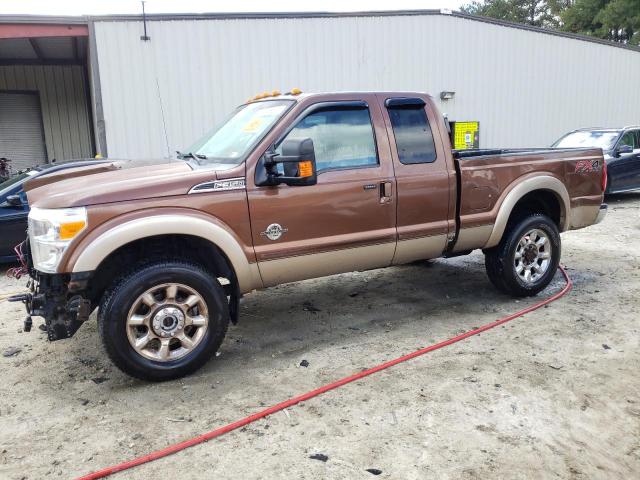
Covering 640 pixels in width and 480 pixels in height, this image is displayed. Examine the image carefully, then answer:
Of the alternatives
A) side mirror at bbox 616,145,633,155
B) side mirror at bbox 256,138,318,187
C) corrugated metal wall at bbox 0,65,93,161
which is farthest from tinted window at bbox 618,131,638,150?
corrugated metal wall at bbox 0,65,93,161

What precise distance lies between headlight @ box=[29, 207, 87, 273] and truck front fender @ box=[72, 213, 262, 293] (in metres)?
0.10

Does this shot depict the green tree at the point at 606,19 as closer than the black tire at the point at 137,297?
No

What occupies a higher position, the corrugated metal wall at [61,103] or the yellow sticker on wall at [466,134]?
the corrugated metal wall at [61,103]

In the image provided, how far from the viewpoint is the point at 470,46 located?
13500mm

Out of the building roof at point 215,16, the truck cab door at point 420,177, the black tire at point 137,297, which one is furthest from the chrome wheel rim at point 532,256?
the building roof at point 215,16

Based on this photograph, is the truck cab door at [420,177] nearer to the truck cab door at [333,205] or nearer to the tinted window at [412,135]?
the tinted window at [412,135]

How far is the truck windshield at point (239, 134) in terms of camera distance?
3857 mm

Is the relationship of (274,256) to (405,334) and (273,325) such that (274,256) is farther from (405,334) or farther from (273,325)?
(405,334)

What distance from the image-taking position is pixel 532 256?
5070mm

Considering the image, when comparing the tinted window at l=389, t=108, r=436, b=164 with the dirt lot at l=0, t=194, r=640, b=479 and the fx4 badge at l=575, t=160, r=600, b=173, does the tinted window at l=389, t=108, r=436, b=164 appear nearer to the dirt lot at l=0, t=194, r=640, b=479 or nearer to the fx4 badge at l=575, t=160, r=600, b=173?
the dirt lot at l=0, t=194, r=640, b=479

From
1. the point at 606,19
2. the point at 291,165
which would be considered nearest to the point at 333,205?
the point at 291,165

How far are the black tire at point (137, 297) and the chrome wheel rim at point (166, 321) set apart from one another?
0.03 m

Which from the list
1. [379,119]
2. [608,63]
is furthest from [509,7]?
[379,119]

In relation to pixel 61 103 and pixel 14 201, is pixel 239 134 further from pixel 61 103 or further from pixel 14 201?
pixel 61 103
